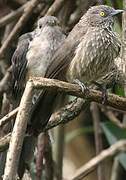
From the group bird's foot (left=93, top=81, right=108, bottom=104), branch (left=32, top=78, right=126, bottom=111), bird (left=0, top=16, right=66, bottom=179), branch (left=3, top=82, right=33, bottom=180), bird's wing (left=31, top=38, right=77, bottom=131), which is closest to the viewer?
branch (left=3, top=82, right=33, bottom=180)

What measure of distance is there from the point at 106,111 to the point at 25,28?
92cm

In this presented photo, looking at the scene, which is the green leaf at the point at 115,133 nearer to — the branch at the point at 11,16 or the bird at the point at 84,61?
the bird at the point at 84,61

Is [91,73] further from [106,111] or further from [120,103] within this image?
[106,111]

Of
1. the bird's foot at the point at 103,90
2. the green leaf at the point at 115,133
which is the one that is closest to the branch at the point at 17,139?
the bird's foot at the point at 103,90

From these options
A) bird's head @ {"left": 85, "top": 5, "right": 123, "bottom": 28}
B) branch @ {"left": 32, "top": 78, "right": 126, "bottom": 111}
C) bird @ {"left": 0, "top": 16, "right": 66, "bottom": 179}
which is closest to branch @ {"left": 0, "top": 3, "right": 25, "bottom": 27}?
bird @ {"left": 0, "top": 16, "right": 66, "bottom": 179}

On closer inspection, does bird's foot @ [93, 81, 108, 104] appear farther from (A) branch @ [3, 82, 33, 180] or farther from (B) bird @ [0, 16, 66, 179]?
(A) branch @ [3, 82, 33, 180]

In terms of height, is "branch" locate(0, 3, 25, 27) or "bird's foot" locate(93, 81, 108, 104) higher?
"branch" locate(0, 3, 25, 27)

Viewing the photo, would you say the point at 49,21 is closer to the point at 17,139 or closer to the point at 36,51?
the point at 36,51

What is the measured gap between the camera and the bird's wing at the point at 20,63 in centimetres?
441

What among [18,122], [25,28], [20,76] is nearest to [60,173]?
[20,76]

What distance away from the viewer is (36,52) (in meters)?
4.38

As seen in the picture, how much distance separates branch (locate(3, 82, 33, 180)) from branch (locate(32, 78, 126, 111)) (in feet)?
0.36

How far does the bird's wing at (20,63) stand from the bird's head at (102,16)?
0.55 m

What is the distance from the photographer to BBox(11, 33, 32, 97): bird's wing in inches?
Result: 173
